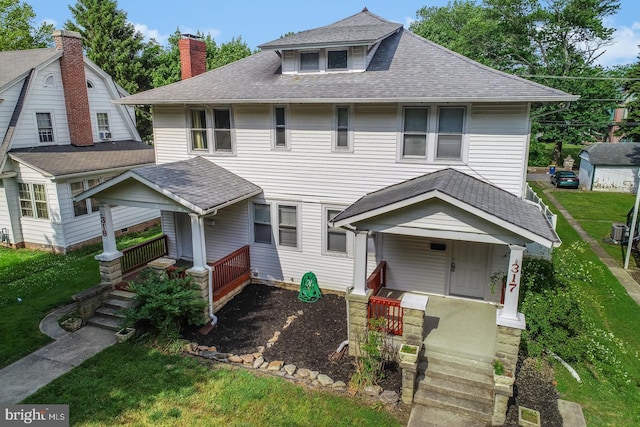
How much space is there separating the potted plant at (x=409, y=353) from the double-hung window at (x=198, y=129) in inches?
343

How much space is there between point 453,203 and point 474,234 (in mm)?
830

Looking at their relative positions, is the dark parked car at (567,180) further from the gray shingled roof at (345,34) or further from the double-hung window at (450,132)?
the double-hung window at (450,132)

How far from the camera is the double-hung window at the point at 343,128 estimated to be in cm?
1124

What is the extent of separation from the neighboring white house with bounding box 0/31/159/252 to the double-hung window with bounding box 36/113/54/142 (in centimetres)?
3

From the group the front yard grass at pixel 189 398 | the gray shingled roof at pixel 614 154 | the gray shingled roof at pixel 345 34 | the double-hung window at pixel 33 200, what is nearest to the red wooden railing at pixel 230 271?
the front yard grass at pixel 189 398

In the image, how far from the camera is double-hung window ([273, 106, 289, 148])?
39.1 feet

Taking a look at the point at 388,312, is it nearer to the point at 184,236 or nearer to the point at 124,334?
the point at 124,334

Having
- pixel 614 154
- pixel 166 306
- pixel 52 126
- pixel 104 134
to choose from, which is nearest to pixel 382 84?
pixel 166 306

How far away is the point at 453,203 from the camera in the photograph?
8008mm

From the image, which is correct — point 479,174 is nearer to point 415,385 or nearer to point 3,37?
point 415,385

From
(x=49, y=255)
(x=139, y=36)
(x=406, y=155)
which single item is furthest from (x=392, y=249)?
(x=139, y=36)

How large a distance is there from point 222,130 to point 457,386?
948cm

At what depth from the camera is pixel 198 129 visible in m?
13.0

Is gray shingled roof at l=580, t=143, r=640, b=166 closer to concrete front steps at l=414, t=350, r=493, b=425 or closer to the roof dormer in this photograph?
the roof dormer
